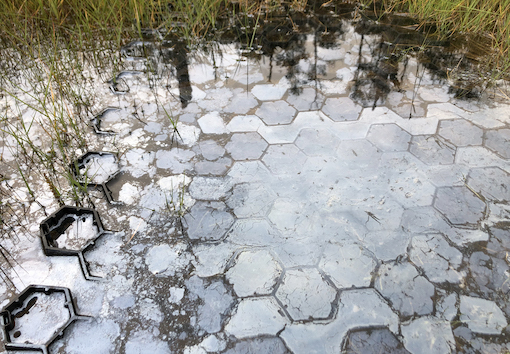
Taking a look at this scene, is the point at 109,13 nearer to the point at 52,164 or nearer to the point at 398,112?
the point at 52,164

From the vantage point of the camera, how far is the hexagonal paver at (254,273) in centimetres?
208

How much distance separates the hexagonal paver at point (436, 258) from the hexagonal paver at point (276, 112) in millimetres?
1664

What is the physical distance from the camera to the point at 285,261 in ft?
7.24

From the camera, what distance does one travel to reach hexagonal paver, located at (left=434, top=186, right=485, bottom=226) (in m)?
2.43

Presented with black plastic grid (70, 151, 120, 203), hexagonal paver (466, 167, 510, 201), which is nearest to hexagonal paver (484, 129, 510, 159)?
hexagonal paver (466, 167, 510, 201)

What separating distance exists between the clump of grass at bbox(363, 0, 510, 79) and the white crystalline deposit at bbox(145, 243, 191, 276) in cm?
407

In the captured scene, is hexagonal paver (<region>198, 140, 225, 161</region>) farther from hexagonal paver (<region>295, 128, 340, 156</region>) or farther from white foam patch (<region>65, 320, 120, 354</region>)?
white foam patch (<region>65, 320, 120, 354</region>)

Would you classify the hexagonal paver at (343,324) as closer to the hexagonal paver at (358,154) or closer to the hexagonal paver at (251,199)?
the hexagonal paver at (251,199)

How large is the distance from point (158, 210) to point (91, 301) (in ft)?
2.54

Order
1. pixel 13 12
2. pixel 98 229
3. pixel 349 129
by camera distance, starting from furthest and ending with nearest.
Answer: pixel 13 12 → pixel 349 129 → pixel 98 229

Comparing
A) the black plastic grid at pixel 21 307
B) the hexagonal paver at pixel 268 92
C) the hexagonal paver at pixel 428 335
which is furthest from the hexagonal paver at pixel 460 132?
the black plastic grid at pixel 21 307

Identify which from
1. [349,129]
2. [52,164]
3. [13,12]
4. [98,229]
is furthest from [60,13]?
[349,129]

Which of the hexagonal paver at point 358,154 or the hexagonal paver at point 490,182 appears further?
the hexagonal paver at point 358,154

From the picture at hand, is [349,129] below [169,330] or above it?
above
